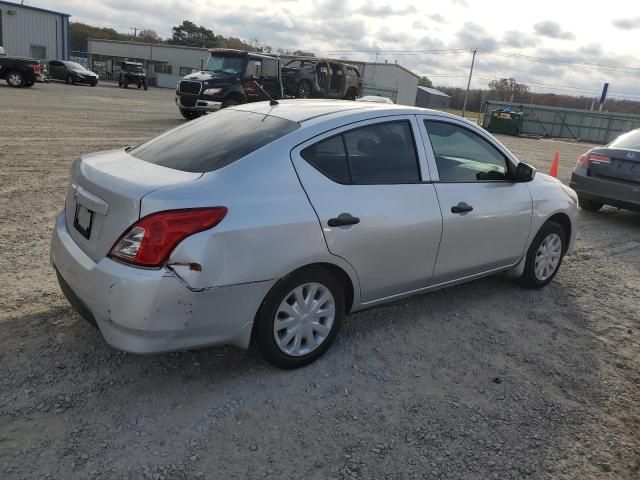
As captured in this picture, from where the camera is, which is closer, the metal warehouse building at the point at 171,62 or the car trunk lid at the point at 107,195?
the car trunk lid at the point at 107,195

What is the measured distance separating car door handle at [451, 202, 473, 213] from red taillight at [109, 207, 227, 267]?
1.93 meters

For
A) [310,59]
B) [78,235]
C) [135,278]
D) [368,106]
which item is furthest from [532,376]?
[310,59]

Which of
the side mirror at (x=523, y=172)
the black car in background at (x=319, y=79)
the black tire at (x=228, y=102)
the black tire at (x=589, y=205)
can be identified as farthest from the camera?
the black car in background at (x=319, y=79)

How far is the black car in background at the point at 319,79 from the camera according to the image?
21031 mm

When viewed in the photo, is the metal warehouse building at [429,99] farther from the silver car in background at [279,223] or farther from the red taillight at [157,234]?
the red taillight at [157,234]

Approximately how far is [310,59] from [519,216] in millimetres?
19725

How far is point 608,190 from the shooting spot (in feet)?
25.6

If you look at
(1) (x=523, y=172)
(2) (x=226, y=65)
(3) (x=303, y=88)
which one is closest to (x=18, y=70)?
(2) (x=226, y=65)

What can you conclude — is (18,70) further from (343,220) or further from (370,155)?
(343,220)

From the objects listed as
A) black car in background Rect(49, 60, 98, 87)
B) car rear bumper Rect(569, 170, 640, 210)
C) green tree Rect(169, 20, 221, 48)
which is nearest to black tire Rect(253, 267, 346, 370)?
car rear bumper Rect(569, 170, 640, 210)

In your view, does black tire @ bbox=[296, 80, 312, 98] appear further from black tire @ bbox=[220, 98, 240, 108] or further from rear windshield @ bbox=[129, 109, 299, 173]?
rear windshield @ bbox=[129, 109, 299, 173]

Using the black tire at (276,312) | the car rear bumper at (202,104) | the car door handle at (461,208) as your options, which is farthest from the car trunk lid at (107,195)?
the car rear bumper at (202,104)

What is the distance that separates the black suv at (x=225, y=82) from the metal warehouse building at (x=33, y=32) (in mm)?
31058

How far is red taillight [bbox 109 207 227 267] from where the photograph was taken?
2559mm
